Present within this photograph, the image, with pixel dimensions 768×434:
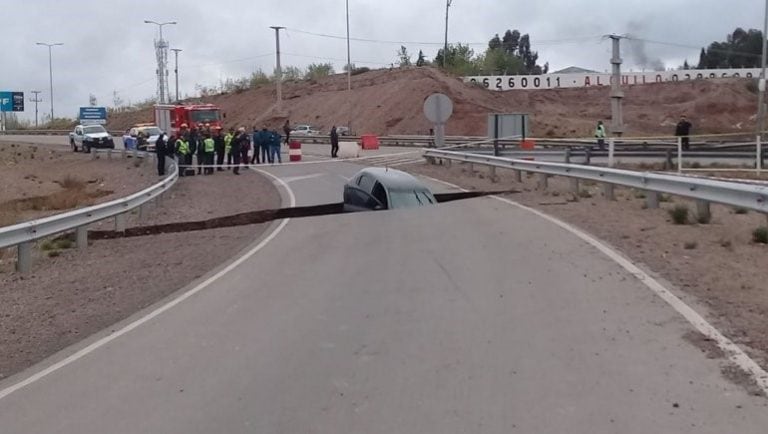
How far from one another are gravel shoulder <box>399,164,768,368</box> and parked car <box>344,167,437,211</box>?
2.36m

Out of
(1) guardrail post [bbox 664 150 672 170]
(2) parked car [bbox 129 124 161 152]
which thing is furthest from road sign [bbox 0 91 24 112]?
(1) guardrail post [bbox 664 150 672 170]

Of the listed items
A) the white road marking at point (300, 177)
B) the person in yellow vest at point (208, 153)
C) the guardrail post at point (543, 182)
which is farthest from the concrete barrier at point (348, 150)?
the guardrail post at point (543, 182)

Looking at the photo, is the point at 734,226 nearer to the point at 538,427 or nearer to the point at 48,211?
the point at 538,427

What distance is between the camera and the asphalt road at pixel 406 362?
6574 millimetres

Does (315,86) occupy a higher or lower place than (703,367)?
higher

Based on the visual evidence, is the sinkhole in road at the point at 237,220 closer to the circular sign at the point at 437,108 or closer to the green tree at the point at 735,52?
the circular sign at the point at 437,108

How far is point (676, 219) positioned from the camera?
1666 cm

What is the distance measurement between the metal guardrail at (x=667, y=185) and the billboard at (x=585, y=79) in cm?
7146

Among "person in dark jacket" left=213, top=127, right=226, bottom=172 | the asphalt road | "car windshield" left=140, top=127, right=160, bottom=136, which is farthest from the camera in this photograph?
"car windshield" left=140, top=127, right=160, bottom=136

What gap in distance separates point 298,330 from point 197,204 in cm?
1759

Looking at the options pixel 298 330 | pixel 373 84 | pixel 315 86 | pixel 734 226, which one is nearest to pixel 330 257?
pixel 298 330

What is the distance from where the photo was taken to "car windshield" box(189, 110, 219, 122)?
57.8 metres

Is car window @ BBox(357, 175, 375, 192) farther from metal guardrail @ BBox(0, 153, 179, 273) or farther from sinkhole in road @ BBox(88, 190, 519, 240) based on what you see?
metal guardrail @ BBox(0, 153, 179, 273)

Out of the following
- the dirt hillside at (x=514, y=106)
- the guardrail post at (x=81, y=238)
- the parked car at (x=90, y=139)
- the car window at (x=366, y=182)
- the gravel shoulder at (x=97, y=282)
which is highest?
the dirt hillside at (x=514, y=106)
